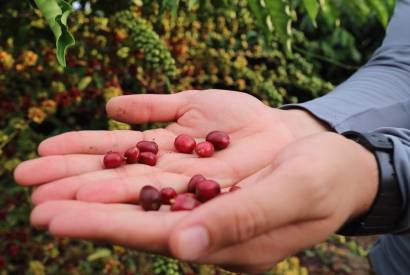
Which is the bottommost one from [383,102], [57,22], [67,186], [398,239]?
[398,239]

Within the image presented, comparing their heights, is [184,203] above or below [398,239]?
above

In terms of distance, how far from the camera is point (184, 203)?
3.47 ft

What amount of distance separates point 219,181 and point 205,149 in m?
0.11

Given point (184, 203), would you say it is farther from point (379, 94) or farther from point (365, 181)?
point (379, 94)

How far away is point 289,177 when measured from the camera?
94 cm

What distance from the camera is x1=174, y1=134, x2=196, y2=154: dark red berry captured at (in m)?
1.39

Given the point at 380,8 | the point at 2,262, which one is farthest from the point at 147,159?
the point at 2,262

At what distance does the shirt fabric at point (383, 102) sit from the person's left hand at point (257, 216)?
43 cm

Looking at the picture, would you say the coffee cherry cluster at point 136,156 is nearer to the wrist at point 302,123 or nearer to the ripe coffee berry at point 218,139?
the ripe coffee berry at point 218,139

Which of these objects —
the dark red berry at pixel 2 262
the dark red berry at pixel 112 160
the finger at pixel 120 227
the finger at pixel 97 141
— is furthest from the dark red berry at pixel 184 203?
the dark red berry at pixel 2 262

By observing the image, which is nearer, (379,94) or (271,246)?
(271,246)

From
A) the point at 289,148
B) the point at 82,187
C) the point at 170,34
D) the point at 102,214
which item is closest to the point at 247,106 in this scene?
the point at 289,148

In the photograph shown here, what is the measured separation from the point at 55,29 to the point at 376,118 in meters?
0.92

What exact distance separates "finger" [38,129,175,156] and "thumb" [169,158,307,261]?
521 mm
